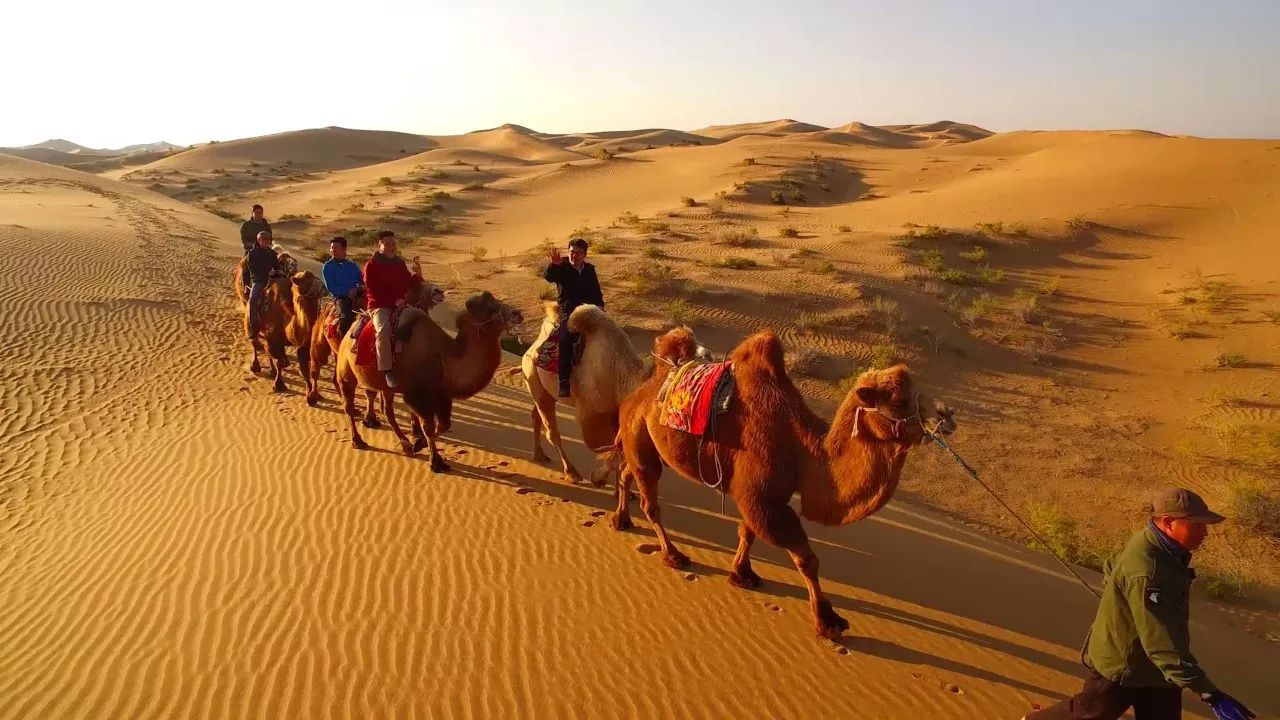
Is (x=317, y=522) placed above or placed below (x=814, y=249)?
below

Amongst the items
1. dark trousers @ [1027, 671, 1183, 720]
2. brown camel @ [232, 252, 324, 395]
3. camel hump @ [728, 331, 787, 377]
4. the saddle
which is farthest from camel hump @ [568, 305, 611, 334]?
brown camel @ [232, 252, 324, 395]

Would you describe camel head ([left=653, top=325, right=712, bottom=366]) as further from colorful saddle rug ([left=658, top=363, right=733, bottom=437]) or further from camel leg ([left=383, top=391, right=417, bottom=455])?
camel leg ([left=383, top=391, right=417, bottom=455])

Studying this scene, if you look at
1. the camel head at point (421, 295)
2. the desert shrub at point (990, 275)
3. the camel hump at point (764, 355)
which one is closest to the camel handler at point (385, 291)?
the camel head at point (421, 295)

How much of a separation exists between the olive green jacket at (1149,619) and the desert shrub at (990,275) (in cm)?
1824

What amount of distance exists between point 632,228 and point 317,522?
20839 millimetres

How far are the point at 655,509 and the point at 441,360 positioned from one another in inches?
130

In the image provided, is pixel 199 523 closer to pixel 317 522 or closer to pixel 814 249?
pixel 317 522

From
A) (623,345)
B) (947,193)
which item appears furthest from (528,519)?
(947,193)

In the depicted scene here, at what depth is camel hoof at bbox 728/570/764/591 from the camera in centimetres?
567

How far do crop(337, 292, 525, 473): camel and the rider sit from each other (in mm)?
722

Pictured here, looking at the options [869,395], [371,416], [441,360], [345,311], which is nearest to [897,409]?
[869,395]

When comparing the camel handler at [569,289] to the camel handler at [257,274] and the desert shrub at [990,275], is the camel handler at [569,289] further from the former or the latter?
the desert shrub at [990,275]

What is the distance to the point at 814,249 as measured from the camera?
21.3 m

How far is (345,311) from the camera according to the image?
8.68m
